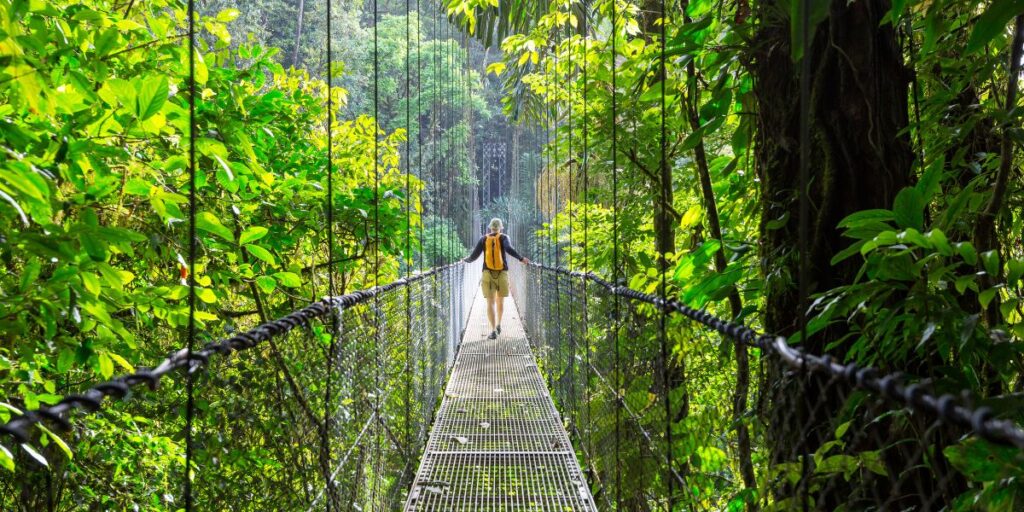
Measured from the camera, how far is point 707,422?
179 centimetres

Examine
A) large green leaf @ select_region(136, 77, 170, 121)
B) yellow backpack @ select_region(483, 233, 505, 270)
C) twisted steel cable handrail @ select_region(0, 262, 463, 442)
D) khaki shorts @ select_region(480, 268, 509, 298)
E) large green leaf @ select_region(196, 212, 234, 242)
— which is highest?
large green leaf @ select_region(136, 77, 170, 121)

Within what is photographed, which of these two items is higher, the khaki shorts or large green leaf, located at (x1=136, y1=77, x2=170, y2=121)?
large green leaf, located at (x1=136, y1=77, x2=170, y2=121)

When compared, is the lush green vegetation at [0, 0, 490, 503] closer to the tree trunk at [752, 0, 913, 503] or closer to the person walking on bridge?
the tree trunk at [752, 0, 913, 503]

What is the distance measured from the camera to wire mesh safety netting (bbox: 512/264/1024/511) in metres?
0.57

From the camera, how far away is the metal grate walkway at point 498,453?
2.35 m

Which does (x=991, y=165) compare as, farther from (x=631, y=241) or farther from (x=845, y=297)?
(x=631, y=241)

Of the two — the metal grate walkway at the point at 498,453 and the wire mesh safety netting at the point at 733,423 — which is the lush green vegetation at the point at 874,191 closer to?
the wire mesh safety netting at the point at 733,423

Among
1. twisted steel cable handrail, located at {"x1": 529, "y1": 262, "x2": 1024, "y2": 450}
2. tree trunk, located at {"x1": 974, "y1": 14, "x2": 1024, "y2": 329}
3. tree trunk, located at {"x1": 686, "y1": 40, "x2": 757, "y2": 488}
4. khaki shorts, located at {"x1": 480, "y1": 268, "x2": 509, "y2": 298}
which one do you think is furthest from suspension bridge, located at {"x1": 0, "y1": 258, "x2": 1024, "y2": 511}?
khaki shorts, located at {"x1": 480, "y1": 268, "x2": 509, "y2": 298}

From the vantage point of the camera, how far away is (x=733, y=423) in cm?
128

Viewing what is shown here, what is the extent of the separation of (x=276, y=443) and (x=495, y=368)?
3.15 meters

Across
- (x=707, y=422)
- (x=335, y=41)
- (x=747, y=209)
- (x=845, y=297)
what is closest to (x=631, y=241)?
(x=707, y=422)

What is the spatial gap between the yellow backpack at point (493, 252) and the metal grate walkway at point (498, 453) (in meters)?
1.34

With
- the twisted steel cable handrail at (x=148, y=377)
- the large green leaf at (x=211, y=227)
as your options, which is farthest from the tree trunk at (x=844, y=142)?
the large green leaf at (x=211, y=227)

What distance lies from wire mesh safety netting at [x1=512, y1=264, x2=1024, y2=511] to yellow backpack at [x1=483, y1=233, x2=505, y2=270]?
155 cm
